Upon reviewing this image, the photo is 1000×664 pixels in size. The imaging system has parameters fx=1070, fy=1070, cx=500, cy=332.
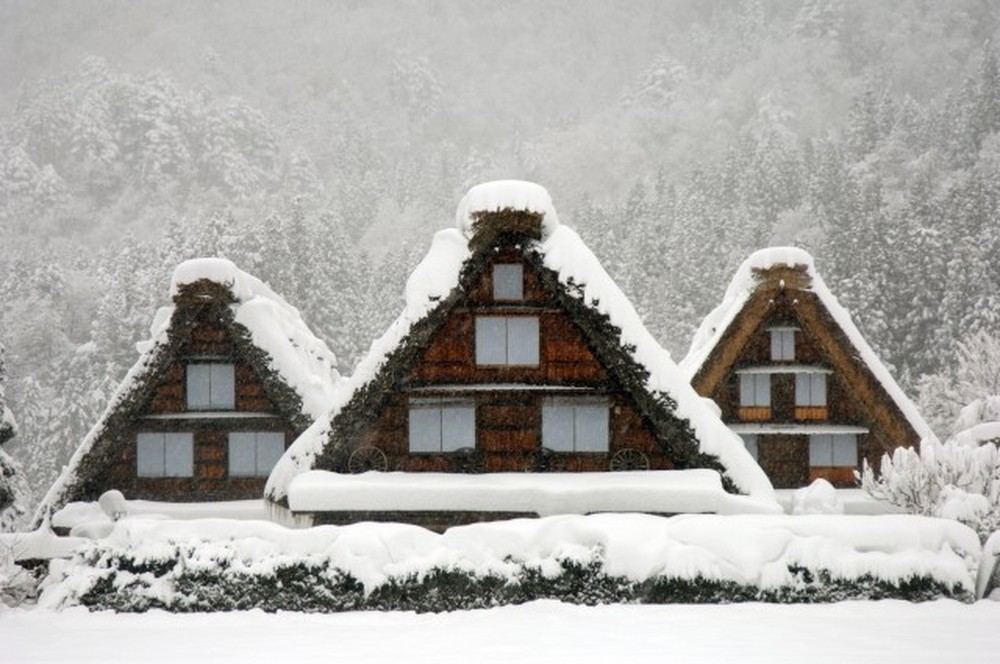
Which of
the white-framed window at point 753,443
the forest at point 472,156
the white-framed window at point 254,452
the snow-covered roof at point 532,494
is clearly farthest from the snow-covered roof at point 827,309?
the white-framed window at point 254,452

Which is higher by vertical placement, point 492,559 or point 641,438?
point 641,438

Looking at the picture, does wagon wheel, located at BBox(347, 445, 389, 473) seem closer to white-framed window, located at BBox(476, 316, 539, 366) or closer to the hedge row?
white-framed window, located at BBox(476, 316, 539, 366)

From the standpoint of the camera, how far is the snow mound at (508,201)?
20.7 metres

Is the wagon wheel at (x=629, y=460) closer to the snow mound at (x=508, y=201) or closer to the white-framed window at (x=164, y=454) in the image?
the snow mound at (x=508, y=201)

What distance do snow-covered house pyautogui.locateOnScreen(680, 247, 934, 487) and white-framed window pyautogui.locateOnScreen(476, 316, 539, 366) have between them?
25.5 feet

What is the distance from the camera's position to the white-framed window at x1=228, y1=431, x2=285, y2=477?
1059 inches

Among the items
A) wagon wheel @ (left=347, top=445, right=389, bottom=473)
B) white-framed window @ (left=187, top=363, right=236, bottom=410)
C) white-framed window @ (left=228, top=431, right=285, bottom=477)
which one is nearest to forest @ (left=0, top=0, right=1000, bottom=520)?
white-framed window @ (left=228, top=431, right=285, bottom=477)

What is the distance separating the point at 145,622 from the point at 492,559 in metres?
4.74

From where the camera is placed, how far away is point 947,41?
124 metres

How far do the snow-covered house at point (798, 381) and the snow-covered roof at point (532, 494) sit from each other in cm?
831

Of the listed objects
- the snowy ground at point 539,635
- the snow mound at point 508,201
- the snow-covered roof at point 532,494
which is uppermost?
the snow mound at point 508,201

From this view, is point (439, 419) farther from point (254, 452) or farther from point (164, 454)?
point (164, 454)

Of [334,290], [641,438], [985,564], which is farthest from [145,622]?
[334,290]

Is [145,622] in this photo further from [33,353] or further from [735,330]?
[33,353]
